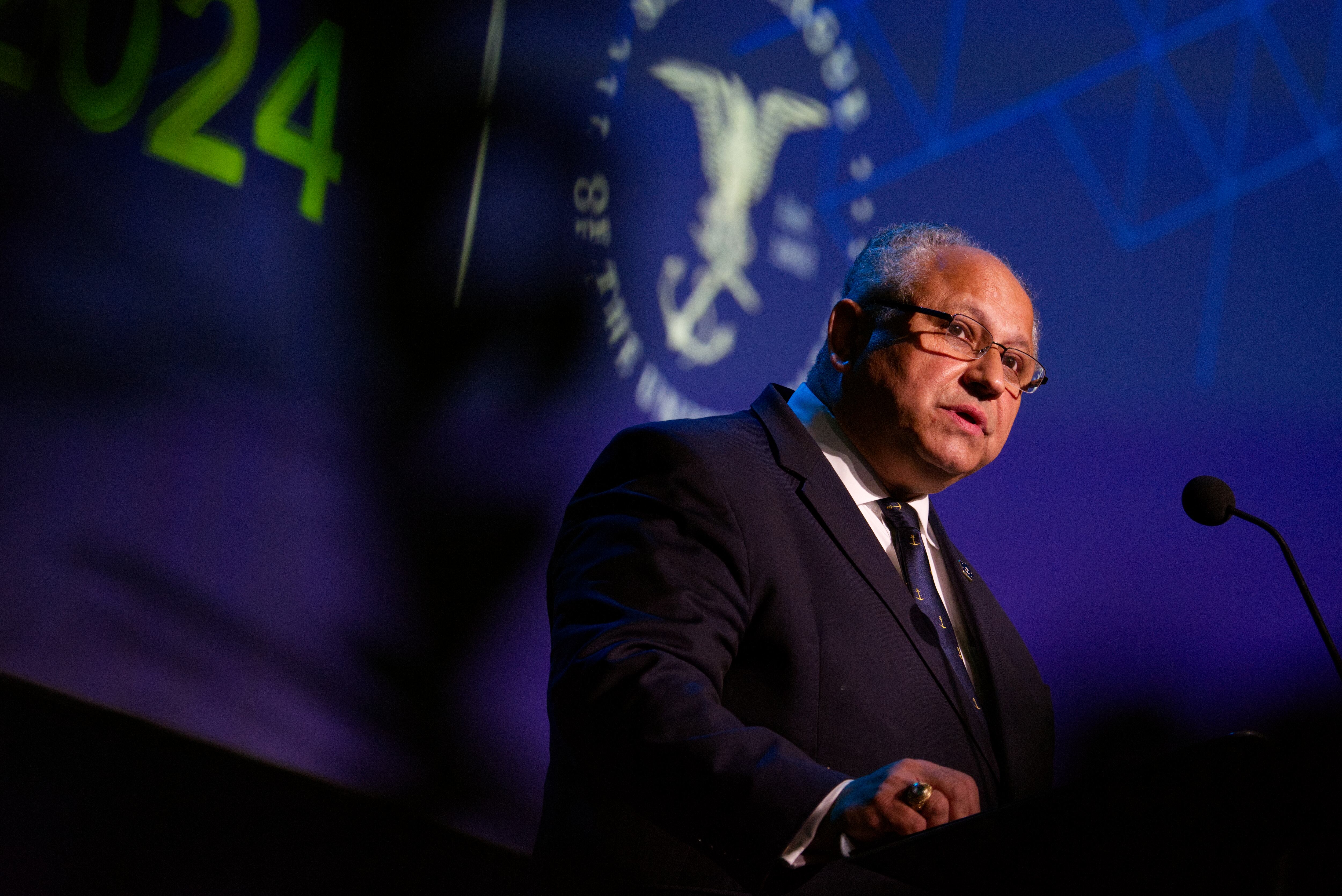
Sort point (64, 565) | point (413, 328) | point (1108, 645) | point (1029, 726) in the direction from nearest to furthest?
point (64, 565), point (1029, 726), point (413, 328), point (1108, 645)

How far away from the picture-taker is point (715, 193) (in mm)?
2334

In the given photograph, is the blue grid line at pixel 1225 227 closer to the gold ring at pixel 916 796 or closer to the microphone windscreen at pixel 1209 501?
the microphone windscreen at pixel 1209 501

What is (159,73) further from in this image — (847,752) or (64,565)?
(847,752)

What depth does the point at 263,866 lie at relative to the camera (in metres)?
1.63

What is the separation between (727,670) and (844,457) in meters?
0.57

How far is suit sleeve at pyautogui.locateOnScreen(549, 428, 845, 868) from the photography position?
3.47 feet

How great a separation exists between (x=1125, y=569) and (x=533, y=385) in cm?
148

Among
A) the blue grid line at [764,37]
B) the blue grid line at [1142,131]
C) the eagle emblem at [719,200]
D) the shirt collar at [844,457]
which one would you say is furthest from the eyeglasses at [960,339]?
the blue grid line at [1142,131]

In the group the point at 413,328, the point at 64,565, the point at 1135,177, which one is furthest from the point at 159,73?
the point at 1135,177

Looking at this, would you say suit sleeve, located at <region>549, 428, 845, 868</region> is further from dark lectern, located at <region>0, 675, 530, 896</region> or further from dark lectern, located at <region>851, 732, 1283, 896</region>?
dark lectern, located at <region>0, 675, 530, 896</region>

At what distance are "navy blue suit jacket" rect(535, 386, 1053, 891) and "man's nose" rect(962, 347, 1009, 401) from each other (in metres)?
0.34

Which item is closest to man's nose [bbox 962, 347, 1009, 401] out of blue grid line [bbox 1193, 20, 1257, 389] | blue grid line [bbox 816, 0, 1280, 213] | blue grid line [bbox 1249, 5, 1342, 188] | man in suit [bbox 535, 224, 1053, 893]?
man in suit [bbox 535, 224, 1053, 893]

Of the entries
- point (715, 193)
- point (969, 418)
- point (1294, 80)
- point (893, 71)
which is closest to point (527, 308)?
point (715, 193)

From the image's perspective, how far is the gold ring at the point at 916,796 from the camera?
3.15ft
